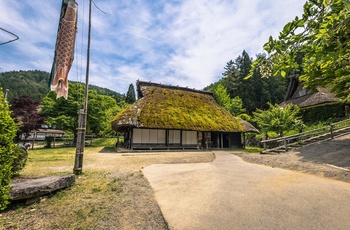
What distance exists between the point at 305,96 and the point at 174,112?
53.6 ft

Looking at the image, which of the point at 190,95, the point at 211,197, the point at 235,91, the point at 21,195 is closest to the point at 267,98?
the point at 235,91

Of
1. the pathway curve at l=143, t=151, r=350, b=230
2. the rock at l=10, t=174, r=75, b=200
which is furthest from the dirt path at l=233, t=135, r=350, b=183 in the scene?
the rock at l=10, t=174, r=75, b=200

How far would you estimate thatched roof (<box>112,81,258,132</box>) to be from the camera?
A: 1475 cm

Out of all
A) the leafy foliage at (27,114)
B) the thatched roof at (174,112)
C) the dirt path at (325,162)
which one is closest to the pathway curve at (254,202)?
the dirt path at (325,162)

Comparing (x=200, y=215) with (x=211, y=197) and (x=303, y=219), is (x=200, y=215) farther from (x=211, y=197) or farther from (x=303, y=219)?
(x=303, y=219)

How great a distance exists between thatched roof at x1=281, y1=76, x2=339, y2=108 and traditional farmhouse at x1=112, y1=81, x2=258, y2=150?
6.88 m

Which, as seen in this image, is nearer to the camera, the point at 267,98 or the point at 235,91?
the point at 267,98

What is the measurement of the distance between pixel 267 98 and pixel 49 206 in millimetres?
40922

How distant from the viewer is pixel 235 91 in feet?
136

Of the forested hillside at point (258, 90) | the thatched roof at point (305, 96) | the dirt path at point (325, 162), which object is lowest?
the dirt path at point (325, 162)

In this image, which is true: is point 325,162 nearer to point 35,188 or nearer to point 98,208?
point 98,208

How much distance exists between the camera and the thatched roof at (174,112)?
14750mm

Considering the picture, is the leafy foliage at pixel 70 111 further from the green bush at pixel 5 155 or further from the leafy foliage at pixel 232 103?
the leafy foliage at pixel 232 103

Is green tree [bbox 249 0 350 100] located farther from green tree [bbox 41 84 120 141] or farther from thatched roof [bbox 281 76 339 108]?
green tree [bbox 41 84 120 141]
